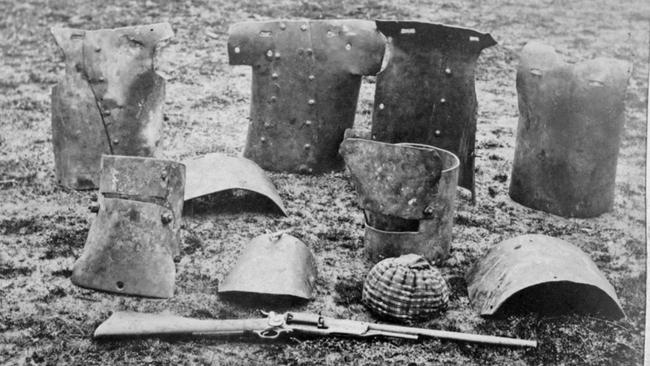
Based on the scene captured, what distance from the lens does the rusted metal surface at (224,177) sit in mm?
3943

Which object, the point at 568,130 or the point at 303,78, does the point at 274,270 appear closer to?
the point at 303,78

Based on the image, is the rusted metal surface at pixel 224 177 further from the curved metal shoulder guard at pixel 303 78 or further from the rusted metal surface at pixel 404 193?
the rusted metal surface at pixel 404 193

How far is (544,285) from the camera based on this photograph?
3.11 metres

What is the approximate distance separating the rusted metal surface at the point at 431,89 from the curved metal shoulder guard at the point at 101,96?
4.71ft

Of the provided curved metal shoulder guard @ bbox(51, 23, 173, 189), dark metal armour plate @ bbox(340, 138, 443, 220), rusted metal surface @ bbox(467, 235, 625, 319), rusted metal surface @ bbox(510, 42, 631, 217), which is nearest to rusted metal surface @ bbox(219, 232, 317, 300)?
dark metal armour plate @ bbox(340, 138, 443, 220)

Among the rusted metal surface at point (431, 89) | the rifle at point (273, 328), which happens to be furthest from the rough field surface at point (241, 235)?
the rusted metal surface at point (431, 89)

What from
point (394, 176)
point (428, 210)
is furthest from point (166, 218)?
point (428, 210)

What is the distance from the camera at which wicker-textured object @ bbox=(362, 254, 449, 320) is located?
301cm

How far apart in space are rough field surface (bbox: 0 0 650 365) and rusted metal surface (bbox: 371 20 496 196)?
1.39ft

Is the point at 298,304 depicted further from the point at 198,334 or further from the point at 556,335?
the point at 556,335

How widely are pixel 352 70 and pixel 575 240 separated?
173cm

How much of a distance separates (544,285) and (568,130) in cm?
132

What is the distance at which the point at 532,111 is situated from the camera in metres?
4.21

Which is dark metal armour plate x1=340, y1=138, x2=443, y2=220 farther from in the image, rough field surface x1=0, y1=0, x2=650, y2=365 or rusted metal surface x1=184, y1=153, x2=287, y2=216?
rusted metal surface x1=184, y1=153, x2=287, y2=216
